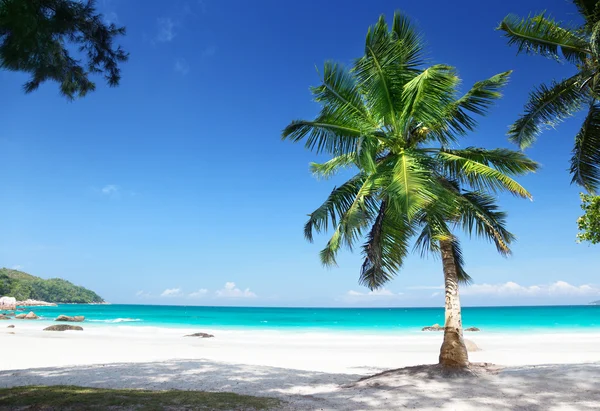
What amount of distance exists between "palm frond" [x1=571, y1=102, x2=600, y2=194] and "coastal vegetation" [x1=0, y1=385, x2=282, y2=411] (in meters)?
7.84

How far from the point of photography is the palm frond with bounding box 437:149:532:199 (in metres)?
8.33

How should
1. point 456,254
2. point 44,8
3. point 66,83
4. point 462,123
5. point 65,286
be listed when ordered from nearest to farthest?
point 44,8 → point 66,83 → point 462,123 → point 456,254 → point 65,286

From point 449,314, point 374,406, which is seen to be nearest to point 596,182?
point 449,314

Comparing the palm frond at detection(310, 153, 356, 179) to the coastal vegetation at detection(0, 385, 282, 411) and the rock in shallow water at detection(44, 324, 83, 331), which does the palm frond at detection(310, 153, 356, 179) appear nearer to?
the coastal vegetation at detection(0, 385, 282, 411)

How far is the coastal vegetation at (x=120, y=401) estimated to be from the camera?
490 centimetres

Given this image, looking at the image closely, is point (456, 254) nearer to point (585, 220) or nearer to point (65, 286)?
point (585, 220)

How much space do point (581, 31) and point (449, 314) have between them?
639 centimetres

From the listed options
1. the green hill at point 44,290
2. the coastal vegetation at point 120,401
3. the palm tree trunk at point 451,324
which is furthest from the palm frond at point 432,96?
the green hill at point 44,290

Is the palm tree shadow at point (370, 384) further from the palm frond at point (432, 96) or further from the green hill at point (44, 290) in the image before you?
the green hill at point (44, 290)

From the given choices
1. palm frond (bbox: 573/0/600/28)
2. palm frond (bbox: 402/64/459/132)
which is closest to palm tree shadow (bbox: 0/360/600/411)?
palm frond (bbox: 402/64/459/132)

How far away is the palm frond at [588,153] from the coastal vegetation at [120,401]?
25.7ft

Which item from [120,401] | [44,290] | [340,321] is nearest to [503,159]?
[120,401]

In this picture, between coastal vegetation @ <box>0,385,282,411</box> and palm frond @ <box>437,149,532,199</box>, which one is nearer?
coastal vegetation @ <box>0,385,282,411</box>

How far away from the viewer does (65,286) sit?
16025 cm
